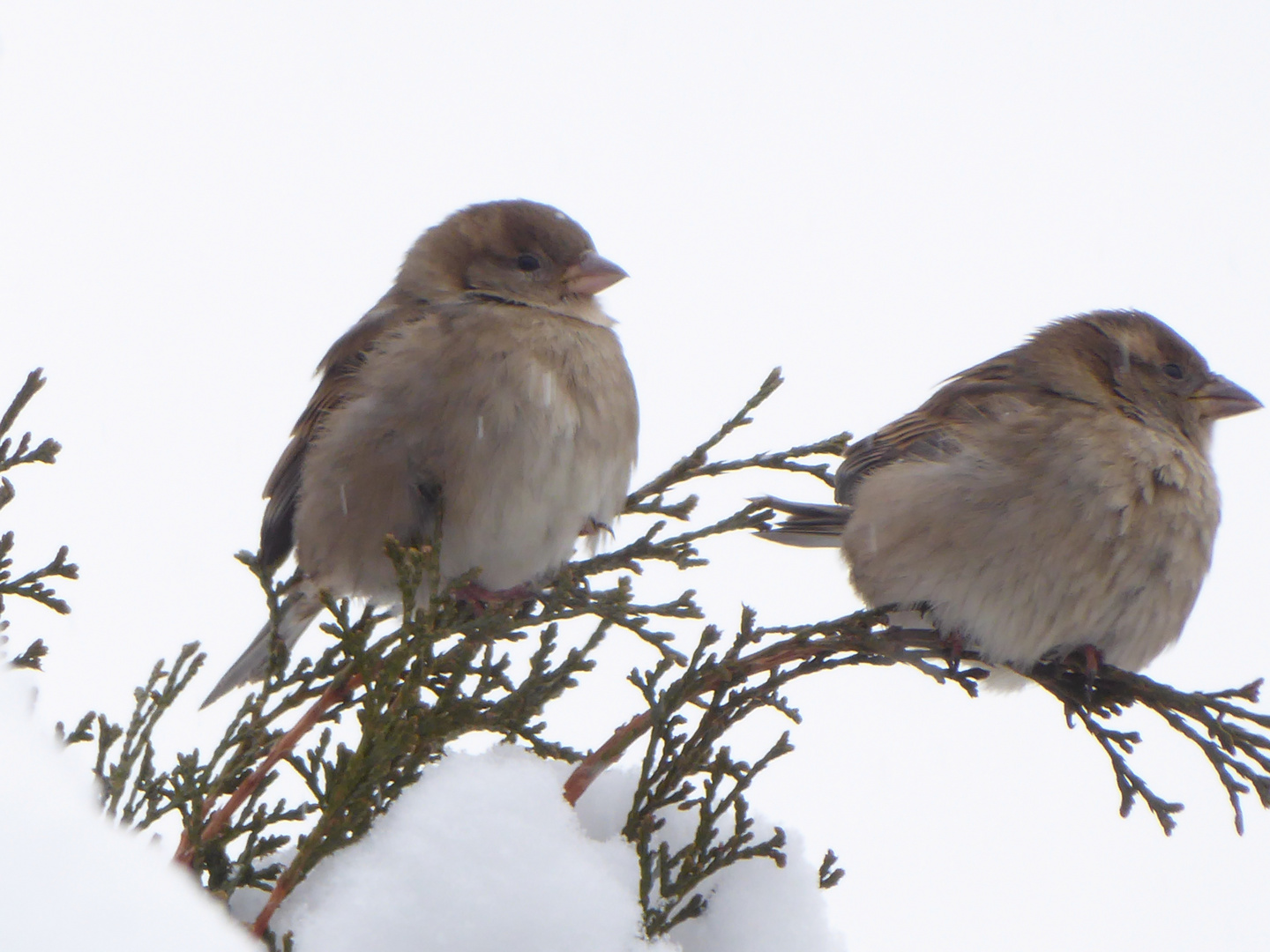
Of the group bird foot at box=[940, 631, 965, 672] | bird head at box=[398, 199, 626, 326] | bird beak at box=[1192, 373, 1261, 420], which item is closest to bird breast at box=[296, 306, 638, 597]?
bird head at box=[398, 199, 626, 326]

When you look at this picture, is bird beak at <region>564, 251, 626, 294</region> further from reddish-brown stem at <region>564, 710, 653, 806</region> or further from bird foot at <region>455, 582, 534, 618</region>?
reddish-brown stem at <region>564, 710, 653, 806</region>

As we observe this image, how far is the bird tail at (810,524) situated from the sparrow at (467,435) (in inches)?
37.5

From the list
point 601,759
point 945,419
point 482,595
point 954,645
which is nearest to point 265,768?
point 601,759

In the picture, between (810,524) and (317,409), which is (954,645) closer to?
(810,524)

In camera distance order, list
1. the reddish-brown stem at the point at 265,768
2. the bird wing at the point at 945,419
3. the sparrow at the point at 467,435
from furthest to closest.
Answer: the bird wing at the point at 945,419 < the sparrow at the point at 467,435 < the reddish-brown stem at the point at 265,768

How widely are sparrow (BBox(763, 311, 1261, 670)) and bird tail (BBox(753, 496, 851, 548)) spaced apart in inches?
9.4

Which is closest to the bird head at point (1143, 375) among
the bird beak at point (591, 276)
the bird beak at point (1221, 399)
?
the bird beak at point (1221, 399)

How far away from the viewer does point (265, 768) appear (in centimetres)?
261

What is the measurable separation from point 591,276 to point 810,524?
1.36 metres

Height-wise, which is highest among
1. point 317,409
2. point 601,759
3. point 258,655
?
point 317,409

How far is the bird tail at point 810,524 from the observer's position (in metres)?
4.96

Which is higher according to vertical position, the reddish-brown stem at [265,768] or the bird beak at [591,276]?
the bird beak at [591,276]

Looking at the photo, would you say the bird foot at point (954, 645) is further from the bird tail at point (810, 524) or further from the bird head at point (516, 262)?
the bird head at point (516, 262)

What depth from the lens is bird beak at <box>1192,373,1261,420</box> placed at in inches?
184
